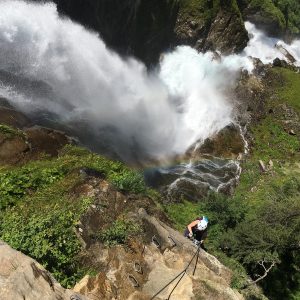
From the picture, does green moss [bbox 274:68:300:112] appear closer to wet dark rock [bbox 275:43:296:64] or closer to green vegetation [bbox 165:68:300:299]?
wet dark rock [bbox 275:43:296:64]

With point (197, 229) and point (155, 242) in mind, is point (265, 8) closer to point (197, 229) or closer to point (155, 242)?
point (197, 229)

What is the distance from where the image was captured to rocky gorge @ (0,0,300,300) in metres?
9.75

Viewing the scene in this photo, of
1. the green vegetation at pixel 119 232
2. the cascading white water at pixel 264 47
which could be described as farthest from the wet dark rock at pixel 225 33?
the green vegetation at pixel 119 232

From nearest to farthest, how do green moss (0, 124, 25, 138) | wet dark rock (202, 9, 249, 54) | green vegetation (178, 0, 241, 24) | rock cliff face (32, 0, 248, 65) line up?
green moss (0, 124, 25, 138) < rock cliff face (32, 0, 248, 65) < green vegetation (178, 0, 241, 24) < wet dark rock (202, 9, 249, 54)

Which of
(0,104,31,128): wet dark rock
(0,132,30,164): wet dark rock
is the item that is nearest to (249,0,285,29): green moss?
(0,104,31,128): wet dark rock

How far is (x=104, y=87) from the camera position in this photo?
29766 mm

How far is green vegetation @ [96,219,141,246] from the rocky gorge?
30mm

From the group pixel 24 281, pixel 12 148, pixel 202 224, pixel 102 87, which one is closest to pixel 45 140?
pixel 12 148

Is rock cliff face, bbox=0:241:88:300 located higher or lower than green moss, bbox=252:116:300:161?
higher

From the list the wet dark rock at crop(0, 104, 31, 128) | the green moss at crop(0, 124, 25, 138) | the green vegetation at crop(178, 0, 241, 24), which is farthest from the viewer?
the green vegetation at crop(178, 0, 241, 24)

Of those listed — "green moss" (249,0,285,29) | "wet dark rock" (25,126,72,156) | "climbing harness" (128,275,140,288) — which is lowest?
"wet dark rock" (25,126,72,156)

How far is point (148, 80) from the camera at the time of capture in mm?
33844

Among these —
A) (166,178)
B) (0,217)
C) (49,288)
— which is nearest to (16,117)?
(166,178)

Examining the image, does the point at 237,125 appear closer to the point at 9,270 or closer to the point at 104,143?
the point at 104,143
